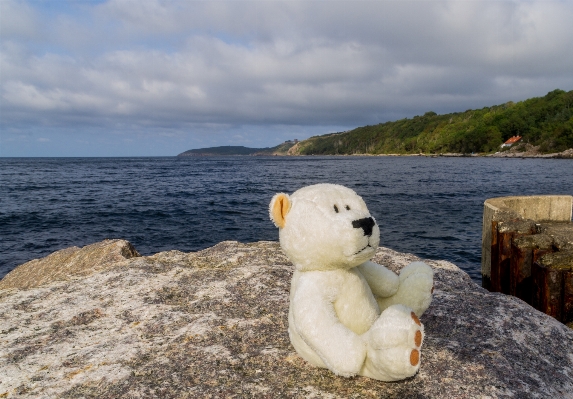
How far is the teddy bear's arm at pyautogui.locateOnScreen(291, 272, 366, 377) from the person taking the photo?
228 cm

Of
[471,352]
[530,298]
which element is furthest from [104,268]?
[530,298]

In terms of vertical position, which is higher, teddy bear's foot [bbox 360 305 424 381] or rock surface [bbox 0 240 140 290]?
teddy bear's foot [bbox 360 305 424 381]

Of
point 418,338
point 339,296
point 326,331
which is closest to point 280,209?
point 339,296

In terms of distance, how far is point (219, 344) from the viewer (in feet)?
10.1

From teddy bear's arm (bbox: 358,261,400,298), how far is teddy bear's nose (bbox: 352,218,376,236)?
63cm

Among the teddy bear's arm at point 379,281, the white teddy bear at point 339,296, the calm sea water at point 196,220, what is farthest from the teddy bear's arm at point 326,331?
the calm sea water at point 196,220

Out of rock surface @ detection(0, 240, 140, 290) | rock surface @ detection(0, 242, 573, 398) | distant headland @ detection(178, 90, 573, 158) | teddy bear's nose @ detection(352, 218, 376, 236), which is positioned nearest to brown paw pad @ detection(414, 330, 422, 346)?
rock surface @ detection(0, 242, 573, 398)

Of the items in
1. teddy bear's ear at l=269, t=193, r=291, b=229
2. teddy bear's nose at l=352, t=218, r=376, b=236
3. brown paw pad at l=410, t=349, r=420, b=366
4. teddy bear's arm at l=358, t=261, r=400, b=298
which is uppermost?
teddy bear's ear at l=269, t=193, r=291, b=229

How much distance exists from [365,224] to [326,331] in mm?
718

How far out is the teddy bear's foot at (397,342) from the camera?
2.09m

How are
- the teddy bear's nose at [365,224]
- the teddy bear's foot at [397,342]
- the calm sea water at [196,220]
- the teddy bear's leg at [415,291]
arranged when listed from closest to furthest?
1. the teddy bear's foot at [397,342]
2. the teddy bear's nose at [365,224]
3. the teddy bear's leg at [415,291]
4. the calm sea water at [196,220]

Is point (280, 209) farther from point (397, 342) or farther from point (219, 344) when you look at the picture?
point (219, 344)

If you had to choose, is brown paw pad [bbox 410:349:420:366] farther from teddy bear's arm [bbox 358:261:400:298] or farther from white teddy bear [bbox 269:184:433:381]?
teddy bear's arm [bbox 358:261:400:298]

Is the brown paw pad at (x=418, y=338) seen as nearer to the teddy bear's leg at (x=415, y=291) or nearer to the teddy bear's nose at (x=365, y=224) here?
the teddy bear's nose at (x=365, y=224)
